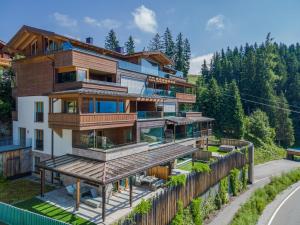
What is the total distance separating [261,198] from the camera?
2222 cm

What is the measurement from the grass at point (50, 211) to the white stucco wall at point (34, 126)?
16.5 ft

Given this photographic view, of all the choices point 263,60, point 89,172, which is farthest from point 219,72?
point 89,172

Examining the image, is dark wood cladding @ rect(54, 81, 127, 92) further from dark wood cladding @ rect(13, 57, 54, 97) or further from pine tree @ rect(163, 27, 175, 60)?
pine tree @ rect(163, 27, 175, 60)

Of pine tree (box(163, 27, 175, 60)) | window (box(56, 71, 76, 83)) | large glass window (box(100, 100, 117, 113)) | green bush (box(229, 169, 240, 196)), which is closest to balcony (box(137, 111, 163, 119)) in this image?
large glass window (box(100, 100, 117, 113))

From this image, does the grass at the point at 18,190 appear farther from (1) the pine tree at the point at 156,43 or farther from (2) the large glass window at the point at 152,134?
(1) the pine tree at the point at 156,43

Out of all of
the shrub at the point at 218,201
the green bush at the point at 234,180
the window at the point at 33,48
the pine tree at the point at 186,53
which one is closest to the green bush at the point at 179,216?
the shrub at the point at 218,201

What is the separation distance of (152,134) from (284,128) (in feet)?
158

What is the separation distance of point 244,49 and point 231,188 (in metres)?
85.6

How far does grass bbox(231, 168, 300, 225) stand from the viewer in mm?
17417

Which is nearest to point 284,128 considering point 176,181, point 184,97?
point 184,97

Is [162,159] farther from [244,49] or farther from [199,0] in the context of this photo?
[244,49]

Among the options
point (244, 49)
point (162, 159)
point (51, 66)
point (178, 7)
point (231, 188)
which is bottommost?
point (231, 188)

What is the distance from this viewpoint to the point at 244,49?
95500 millimetres

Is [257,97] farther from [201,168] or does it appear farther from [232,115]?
[201,168]
